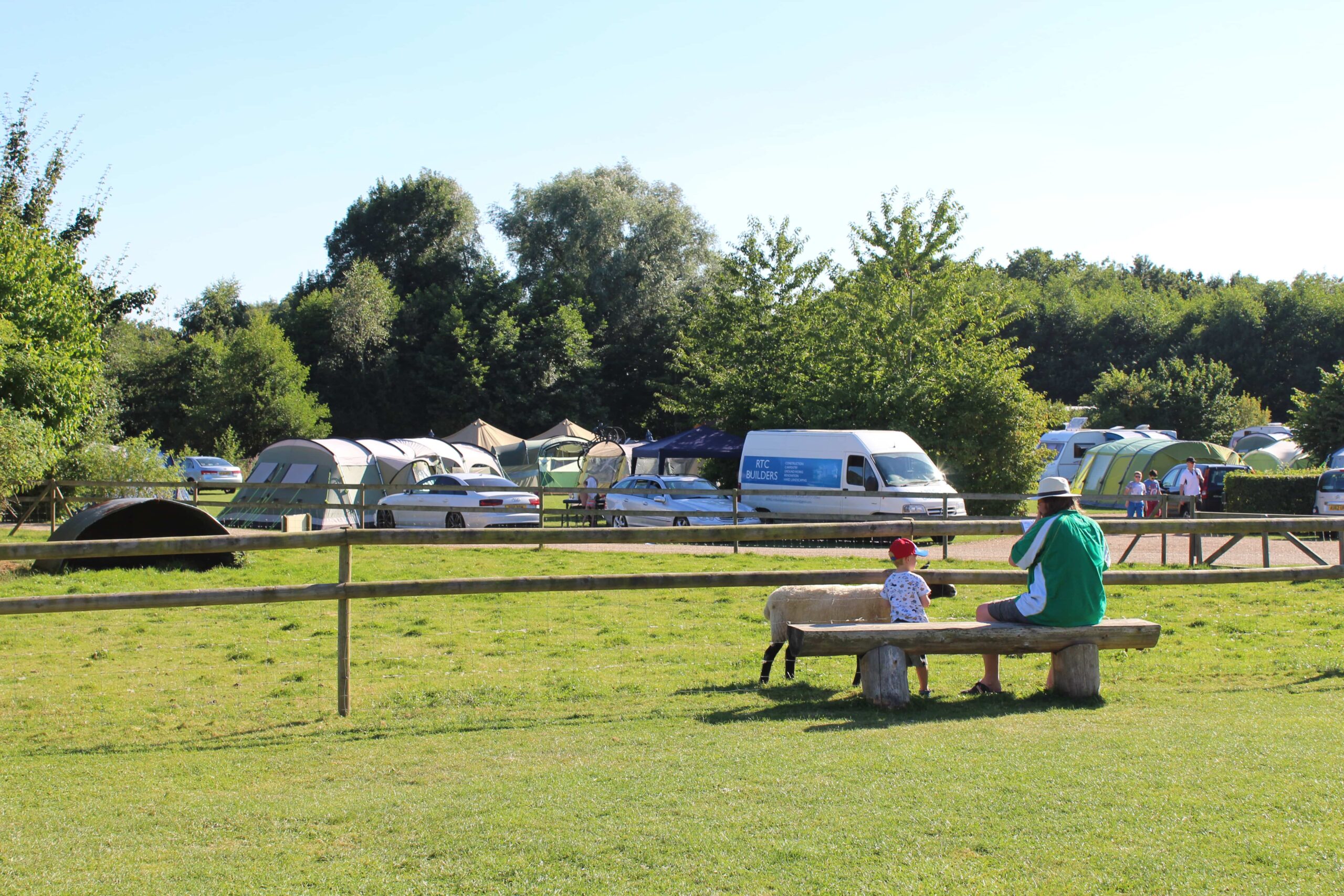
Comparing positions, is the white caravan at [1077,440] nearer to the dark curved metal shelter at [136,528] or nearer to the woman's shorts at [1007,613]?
the dark curved metal shelter at [136,528]

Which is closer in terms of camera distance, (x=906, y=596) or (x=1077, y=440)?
(x=906, y=596)

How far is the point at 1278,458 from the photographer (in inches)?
1540

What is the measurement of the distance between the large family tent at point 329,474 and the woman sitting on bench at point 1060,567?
62.0ft

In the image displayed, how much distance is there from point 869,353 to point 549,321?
3440cm

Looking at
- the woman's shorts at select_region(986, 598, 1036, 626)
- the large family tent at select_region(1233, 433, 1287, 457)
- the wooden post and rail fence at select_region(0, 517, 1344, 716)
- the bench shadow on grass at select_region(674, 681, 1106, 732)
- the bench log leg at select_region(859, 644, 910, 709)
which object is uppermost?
the large family tent at select_region(1233, 433, 1287, 457)

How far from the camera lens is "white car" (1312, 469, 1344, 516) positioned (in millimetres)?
23125

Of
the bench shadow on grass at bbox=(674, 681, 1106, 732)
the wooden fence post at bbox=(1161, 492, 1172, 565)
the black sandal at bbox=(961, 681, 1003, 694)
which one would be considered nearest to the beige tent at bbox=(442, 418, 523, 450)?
the wooden fence post at bbox=(1161, 492, 1172, 565)

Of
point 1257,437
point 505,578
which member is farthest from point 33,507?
point 1257,437

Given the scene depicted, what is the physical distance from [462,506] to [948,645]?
16102mm

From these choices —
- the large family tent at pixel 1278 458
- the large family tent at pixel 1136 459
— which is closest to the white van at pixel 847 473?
the large family tent at pixel 1136 459

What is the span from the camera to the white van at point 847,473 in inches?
879

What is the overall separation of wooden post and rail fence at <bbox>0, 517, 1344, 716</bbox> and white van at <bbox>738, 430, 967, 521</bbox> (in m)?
13.1

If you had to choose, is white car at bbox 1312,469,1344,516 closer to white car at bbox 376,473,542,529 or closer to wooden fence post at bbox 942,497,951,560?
wooden fence post at bbox 942,497,951,560

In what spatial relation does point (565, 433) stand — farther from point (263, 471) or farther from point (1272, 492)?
point (1272, 492)
